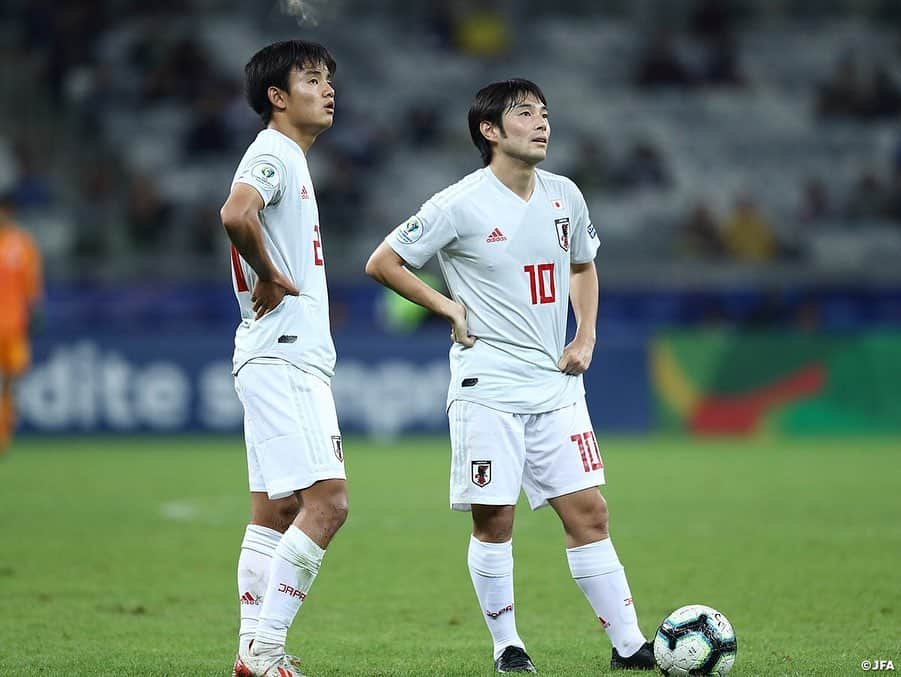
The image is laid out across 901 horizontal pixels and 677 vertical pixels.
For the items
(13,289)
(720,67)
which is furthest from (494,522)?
(720,67)

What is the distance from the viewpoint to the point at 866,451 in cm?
1539

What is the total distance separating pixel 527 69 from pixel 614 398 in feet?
30.1

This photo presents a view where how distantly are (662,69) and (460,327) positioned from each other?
65.3ft

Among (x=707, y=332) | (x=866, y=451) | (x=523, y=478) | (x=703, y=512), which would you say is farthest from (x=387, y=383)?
(x=523, y=478)

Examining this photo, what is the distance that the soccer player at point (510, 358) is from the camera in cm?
551

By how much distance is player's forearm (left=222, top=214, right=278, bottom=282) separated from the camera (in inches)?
194

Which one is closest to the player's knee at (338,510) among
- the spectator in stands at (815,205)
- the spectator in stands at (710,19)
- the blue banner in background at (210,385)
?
the blue banner in background at (210,385)

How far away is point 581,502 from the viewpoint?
5.55 meters

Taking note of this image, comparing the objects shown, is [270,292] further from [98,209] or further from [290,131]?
[98,209]

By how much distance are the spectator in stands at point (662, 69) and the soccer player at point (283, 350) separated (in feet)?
65.3

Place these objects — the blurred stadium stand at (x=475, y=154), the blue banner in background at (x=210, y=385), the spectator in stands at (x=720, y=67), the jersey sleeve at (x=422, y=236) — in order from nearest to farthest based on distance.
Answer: the jersey sleeve at (x=422, y=236)
the blue banner in background at (x=210, y=385)
the blurred stadium stand at (x=475, y=154)
the spectator in stands at (x=720, y=67)

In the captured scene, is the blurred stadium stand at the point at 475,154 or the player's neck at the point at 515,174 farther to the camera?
the blurred stadium stand at the point at 475,154

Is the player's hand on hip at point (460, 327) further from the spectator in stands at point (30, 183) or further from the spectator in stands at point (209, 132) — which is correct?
the spectator in stands at point (209, 132)

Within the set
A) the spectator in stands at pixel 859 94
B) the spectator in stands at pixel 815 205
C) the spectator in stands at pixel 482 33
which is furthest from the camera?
the spectator in stands at pixel 482 33
